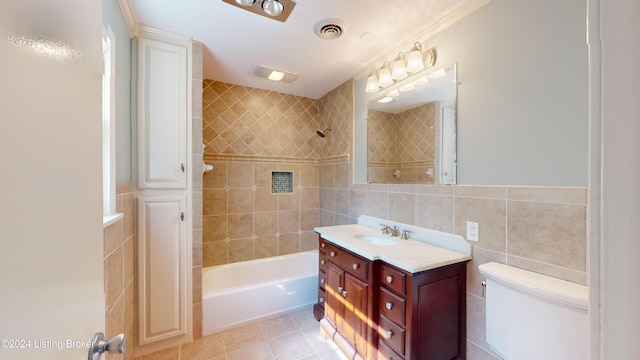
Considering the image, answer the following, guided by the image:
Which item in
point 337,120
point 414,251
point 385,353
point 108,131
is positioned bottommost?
point 385,353

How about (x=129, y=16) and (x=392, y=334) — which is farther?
(x=129, y=16)

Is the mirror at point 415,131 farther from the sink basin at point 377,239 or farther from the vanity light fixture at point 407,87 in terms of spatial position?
the sink basin at point 377,239

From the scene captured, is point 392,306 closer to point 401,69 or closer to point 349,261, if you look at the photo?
point 349,261

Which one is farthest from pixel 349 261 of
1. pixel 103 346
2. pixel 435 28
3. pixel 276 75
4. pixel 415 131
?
pixel 276 75

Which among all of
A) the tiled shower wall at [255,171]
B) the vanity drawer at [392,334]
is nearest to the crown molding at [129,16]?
the tiled shower wall at [255,171]

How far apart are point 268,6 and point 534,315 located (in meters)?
2.22

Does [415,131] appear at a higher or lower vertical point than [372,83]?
lower

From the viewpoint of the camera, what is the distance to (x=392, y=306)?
55.8 inches

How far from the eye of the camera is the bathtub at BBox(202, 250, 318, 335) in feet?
6.92

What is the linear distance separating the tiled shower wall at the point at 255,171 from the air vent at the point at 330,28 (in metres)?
1.35

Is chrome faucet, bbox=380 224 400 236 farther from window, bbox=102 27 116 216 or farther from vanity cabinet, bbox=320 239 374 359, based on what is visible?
window, bbox=102 27 116 216

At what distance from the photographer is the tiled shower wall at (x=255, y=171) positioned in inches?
107

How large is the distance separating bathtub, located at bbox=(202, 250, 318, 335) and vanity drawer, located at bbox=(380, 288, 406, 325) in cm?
116

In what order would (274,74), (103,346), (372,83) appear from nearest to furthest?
(103,346) < (372,83) < (274,74)
